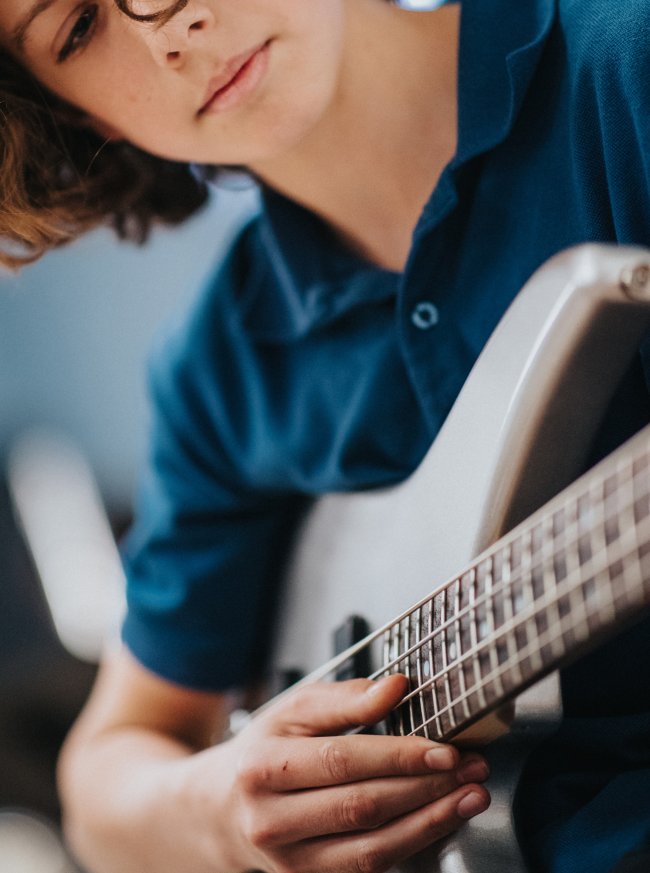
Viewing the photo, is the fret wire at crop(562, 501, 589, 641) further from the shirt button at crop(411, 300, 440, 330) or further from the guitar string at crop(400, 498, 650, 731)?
the shirt button at crop(411, 300, 440, 330)

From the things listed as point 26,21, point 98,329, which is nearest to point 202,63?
point 26,21

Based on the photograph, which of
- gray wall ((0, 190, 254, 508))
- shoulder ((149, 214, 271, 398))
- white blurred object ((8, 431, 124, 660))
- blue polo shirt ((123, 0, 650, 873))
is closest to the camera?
blue polo shirt ((123, 0, 650, 873))

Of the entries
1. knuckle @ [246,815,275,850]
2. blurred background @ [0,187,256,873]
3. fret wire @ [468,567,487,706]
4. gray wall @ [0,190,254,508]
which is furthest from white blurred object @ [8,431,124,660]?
fret wire @ [468,567,487,706]

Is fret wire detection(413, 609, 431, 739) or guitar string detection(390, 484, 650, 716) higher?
guitar string detection(390, 484, 650, 716)

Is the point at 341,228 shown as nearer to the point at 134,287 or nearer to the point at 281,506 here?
the point at 281,506

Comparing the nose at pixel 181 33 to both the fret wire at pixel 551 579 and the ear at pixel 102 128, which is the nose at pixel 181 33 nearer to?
the ear at pixel 102 128

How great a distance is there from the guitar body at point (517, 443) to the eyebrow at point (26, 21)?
39cm

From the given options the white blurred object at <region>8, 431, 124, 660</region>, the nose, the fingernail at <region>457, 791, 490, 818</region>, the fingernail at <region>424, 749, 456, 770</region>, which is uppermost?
the nose

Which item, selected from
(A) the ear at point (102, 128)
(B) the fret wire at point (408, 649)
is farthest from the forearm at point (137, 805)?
(A) the ear at point (102, 128)

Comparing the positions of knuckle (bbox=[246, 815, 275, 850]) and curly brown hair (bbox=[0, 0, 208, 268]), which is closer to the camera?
knuckle (bbox=[246, 815, 275, 850])

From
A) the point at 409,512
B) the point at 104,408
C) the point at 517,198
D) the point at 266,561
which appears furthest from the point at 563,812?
the point at 104,408

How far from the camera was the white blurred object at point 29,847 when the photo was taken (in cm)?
136

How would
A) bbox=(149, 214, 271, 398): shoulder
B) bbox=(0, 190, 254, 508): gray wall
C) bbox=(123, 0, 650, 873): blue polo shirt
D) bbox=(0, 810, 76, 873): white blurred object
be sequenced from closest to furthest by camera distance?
bbox=(123, 0, 650, 873): blue polo shirt, bbox=(149, 214, 271, 398): shoulder, bbox=(0, 810, 76, 873): white blurred object, bbox=(0, 190, 254, 508): gray wall

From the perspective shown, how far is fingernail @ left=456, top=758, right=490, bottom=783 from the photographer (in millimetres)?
550
